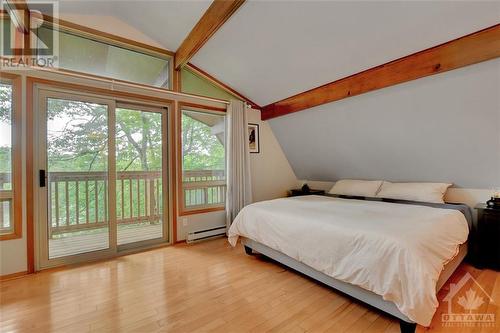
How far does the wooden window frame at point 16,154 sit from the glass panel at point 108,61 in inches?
18.2

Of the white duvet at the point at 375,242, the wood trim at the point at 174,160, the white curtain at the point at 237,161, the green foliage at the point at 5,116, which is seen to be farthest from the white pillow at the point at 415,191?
the green foliage at the point at 5,116

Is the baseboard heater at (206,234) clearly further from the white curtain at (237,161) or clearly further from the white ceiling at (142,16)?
the white ceiling at (142,16)

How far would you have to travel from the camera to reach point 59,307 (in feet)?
6.03

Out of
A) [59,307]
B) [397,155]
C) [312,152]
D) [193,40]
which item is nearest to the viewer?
[59,307]

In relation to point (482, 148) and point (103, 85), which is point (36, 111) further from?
point (482, 148)

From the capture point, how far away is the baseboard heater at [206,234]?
11.0 feet

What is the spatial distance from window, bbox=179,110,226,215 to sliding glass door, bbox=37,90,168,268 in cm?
32

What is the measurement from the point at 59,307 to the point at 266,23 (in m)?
3.06

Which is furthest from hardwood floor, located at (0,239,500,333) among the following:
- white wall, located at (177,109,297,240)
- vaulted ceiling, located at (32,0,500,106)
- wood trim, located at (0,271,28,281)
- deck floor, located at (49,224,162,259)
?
vaulted ceiling, located at (32,0,500,106)

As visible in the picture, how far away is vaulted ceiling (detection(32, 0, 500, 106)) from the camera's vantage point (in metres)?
1.87

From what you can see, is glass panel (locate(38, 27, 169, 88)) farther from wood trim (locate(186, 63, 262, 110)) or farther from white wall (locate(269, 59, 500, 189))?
white wall (locate(269, 59, 500, 189))

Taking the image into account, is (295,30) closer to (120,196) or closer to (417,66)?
(417,66)

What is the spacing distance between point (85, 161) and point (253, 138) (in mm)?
2458

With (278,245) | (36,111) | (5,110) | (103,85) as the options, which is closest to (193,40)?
(103,85)
